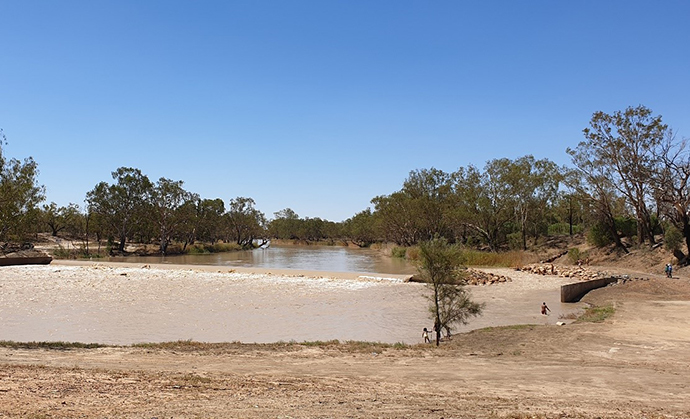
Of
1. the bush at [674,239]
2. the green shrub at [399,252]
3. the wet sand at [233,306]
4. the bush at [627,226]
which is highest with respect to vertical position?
the bush at [627,226]

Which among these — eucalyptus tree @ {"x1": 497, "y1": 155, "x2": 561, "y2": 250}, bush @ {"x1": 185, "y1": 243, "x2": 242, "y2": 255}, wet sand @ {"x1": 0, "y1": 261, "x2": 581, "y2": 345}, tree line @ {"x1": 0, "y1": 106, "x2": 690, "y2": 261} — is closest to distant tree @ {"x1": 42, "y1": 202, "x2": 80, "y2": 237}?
tree line @ {"x1": 0, "y1": 106, "x2": 690, "y2": 261}

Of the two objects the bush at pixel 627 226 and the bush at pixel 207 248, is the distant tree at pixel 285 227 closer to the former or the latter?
the bush at pixel 207 248

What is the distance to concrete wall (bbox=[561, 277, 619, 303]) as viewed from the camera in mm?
31141

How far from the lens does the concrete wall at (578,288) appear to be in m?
31.1

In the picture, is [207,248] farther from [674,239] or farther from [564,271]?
[674,239]

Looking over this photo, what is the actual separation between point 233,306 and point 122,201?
209ft

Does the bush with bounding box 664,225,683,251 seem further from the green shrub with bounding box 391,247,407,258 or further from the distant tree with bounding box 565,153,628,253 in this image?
the green shrub with bounding box 391,247,407,258

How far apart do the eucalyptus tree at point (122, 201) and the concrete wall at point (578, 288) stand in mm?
71390

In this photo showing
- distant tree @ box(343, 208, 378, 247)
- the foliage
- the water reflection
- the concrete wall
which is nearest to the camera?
the concrete wall

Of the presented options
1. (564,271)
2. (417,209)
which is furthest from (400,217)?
(564,271)

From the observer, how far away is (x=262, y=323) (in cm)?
2341

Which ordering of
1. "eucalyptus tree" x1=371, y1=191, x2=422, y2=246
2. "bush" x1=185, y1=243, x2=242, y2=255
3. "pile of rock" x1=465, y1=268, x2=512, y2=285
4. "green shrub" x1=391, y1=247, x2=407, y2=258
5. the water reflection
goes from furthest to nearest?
"bush" x1=185, y1=243, x2=242, y2=255 < "eucalyptus tree" x1=371, y1=191, x2=422, y2=246 < "green shrub" x1=391, y1=247, x2=407, y2=258 < the water reflection < "pile of rock" x1=465, y1=268, x2=512, y2=285

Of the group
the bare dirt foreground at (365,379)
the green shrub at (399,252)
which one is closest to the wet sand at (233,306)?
the bare dirt foreground at (365,379)

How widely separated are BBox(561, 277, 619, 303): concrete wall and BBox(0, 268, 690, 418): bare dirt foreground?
1270 centimetres
